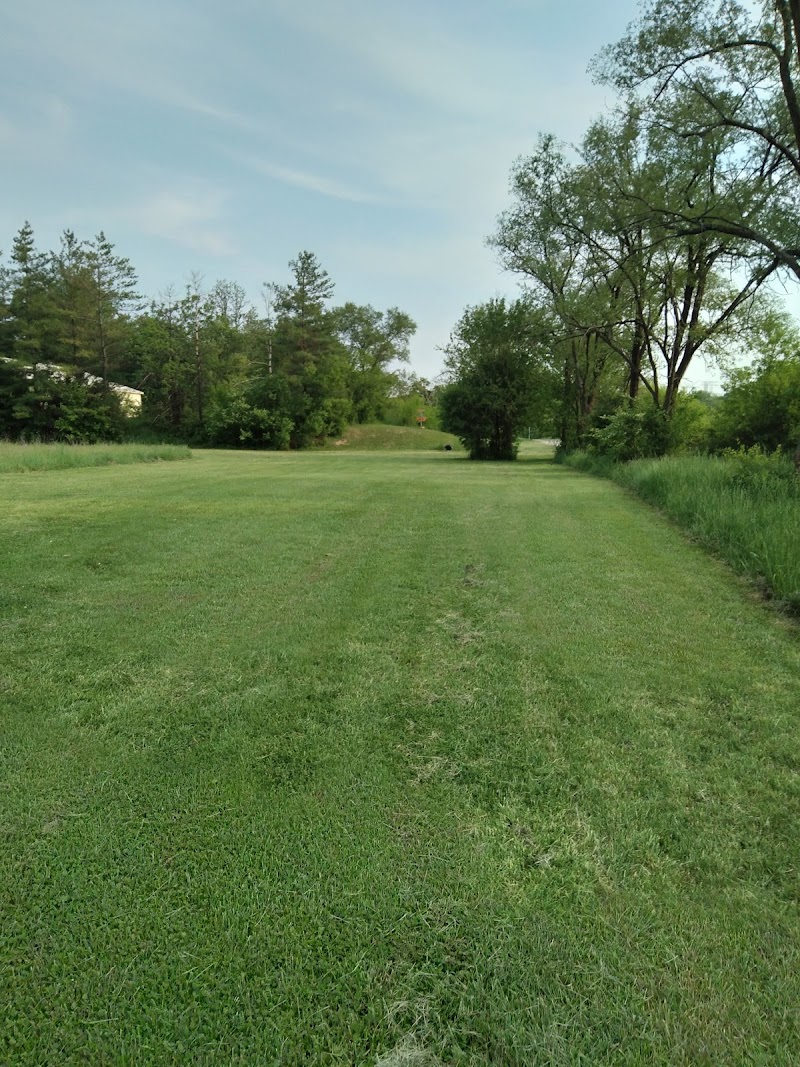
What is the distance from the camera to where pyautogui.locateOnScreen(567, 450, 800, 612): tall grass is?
4652 mm

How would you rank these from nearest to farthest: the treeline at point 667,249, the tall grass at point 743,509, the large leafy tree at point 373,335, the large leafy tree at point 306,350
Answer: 1. the tall grass at point 743,509
2. the treeline at point 667,249
3. the large leafy tree at point 306,350
4. the large leafy tree at point 373,335

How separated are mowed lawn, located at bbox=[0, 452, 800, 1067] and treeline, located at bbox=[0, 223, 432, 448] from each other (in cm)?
3508

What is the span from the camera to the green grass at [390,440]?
41094 millimetres

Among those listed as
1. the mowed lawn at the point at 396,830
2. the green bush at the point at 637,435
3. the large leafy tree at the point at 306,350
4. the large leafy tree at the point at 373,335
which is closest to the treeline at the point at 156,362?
the large leafy tree at the point at 306,350

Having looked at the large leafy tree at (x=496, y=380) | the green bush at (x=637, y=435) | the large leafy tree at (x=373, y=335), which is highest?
the large leafy tree at (x=373, y=335)

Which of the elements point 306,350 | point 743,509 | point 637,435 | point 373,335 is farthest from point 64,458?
point 373,335

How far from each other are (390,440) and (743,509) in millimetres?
38274

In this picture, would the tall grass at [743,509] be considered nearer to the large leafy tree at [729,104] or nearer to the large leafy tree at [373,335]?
the large leafy tree at [729,104]

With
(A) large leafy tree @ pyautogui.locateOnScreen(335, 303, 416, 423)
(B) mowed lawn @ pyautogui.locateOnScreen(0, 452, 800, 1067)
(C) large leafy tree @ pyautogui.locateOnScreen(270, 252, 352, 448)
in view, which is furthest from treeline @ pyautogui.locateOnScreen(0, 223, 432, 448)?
(B) mowed lawn @ pyautogui.locateOnScreen(0, 452, 800, 1067)

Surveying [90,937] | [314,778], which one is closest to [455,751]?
[314,778]

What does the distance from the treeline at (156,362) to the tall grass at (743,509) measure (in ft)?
100

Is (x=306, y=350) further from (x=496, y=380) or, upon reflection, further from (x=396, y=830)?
(x=396, y=830)

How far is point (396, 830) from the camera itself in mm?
1873

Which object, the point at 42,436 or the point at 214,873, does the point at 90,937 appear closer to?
the point at 214,873
